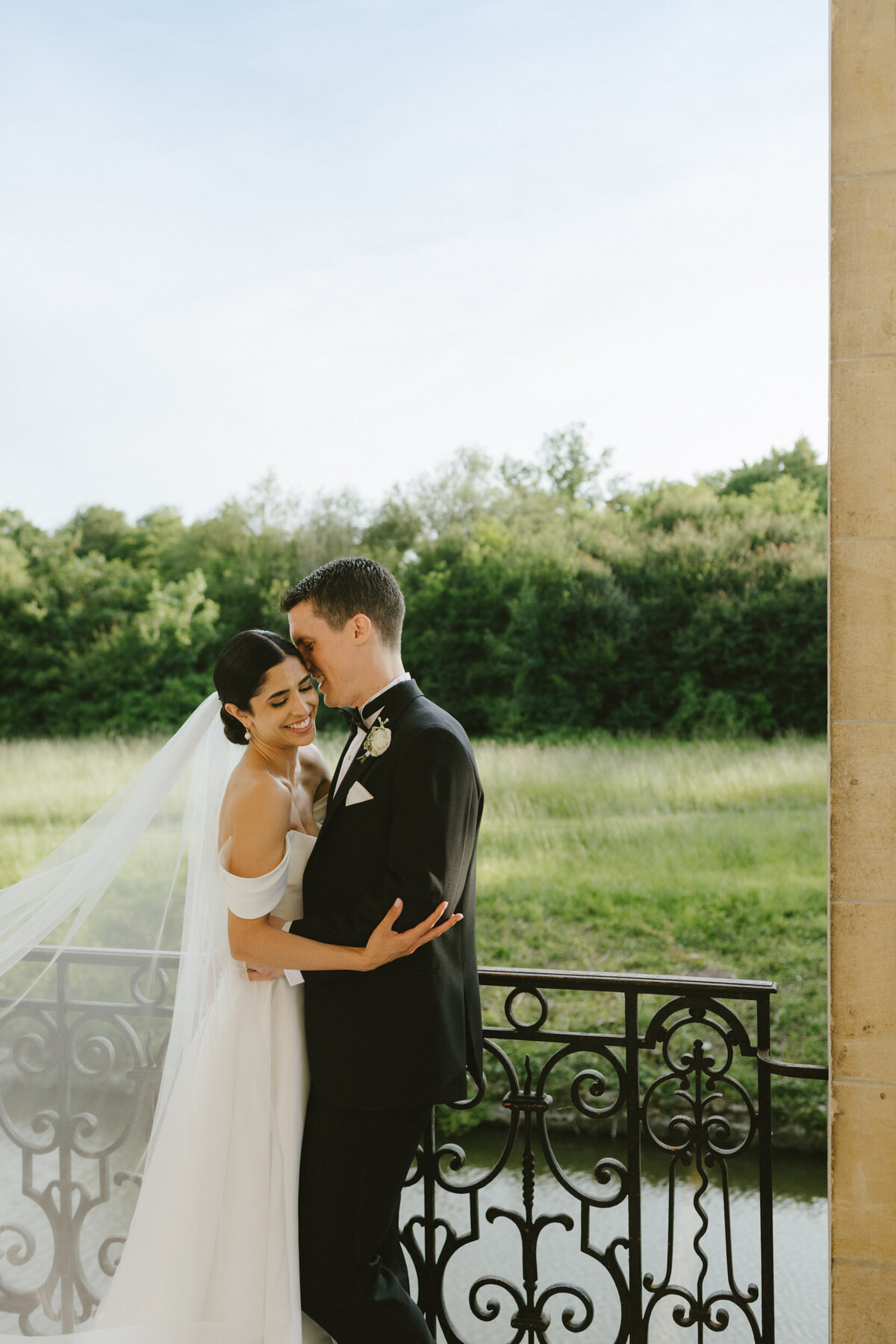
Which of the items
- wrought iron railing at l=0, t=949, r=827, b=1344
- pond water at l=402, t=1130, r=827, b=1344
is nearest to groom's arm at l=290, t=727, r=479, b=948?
wrought iron railing at l=0, t=949, r=827, b=1344

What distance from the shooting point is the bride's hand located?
1.79 m

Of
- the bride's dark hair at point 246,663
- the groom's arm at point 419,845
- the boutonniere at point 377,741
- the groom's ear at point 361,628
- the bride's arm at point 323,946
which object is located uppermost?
the groom's ear at point 361,628

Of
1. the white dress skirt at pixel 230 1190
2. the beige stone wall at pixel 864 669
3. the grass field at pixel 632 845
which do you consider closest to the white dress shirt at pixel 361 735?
the white dress skirt at pixel 230 1190

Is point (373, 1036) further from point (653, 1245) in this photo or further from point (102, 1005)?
point (653, 1245)

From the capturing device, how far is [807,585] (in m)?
16.8

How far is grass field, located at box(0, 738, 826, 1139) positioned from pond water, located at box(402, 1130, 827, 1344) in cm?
471

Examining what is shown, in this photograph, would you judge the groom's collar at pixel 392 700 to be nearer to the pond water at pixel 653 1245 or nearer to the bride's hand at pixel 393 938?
the bride's hand at pixel 393 938

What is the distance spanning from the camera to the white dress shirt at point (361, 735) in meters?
2.00

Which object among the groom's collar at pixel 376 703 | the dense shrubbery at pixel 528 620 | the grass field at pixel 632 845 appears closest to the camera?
the groom's collar at pixel 376 703

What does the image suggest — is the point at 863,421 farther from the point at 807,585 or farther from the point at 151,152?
the point at 151,152

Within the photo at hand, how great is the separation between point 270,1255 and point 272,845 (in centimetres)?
76

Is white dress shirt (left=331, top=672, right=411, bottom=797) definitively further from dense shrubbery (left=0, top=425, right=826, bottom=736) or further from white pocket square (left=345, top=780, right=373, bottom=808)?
dense shrubbery (left=0, top=425, right=826, bottom=736)

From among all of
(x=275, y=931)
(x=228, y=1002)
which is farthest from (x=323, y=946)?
(x=228, y=1002)

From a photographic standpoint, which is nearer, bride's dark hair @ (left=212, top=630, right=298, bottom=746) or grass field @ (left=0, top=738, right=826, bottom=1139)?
bride's dark hair @ (left=212, top=630, right=298, bottom=746)
